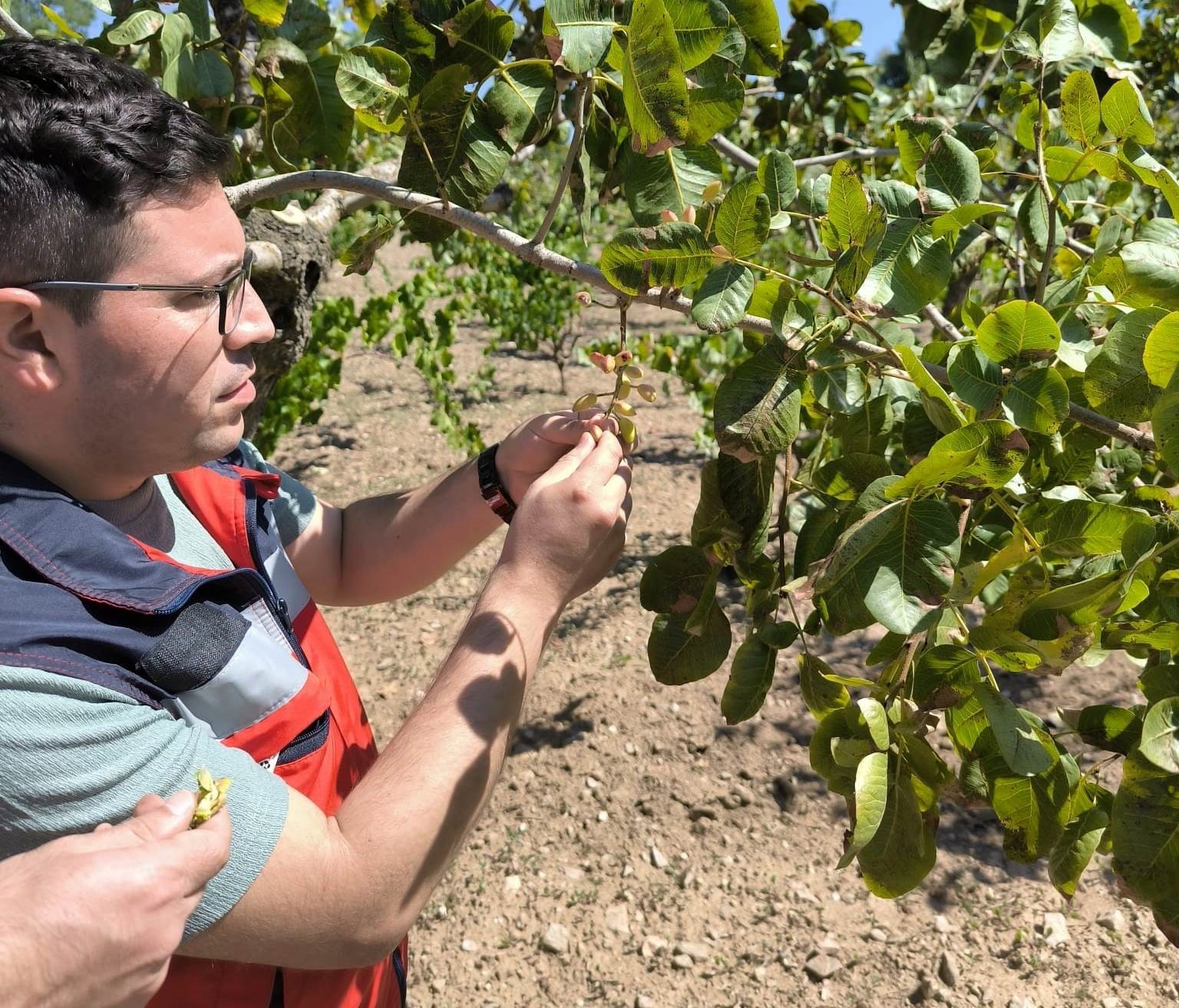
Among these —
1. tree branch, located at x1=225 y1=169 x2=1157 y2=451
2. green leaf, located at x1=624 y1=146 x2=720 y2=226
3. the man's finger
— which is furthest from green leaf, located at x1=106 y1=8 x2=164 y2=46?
the man's finger

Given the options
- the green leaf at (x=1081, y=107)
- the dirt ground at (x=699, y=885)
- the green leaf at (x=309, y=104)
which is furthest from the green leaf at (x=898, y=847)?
the dirt ground at (x=699, y=885)

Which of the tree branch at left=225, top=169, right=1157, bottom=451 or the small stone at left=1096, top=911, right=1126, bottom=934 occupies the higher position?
the tree branch at left=225, top=169, right=1157, bottom=451

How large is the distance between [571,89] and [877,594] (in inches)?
46.4

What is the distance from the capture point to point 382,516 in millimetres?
1738

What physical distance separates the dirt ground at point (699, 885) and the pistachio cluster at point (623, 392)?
1730mm

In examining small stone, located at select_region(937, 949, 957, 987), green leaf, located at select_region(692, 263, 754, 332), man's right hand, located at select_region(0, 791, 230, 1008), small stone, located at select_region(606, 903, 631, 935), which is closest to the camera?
man's right hand, located at select_region(0, 791, 230, 1008)

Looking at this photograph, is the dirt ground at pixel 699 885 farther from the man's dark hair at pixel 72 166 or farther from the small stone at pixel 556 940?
the man's dark hair at pixel 72 166

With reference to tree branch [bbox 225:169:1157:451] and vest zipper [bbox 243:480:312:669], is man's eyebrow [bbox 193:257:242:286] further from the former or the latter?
vest zipper [bbox 243:480:312:669]

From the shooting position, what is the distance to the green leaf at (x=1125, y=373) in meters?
0.87

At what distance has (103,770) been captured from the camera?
0.89m

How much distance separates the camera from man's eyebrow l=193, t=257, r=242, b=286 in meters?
1.11

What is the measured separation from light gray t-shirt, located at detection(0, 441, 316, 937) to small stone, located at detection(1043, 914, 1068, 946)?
7.55 ft

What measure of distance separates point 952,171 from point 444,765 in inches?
35.0

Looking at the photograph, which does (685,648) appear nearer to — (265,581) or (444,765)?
(444,765)
